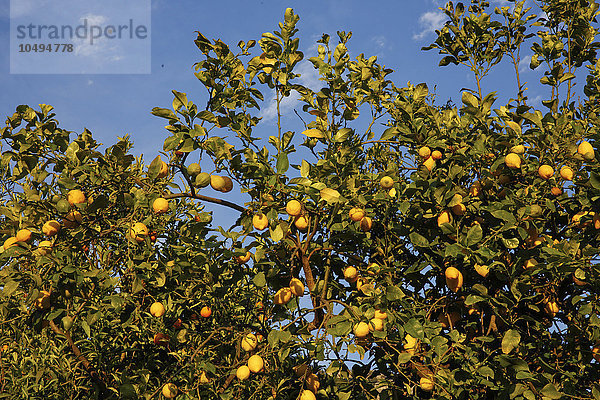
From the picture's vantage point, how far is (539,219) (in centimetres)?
345

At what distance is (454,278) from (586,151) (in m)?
1.33

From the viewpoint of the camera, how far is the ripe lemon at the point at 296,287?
3365 mm

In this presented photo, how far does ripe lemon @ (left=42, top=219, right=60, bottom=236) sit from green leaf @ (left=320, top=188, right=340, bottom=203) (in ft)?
5.54

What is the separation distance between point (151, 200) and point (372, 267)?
5.21ft

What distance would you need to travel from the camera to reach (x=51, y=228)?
3.15m

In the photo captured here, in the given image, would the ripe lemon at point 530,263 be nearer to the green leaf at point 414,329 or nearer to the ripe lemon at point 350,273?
the green leaf at point 414,329

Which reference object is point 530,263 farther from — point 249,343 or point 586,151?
point 249,343

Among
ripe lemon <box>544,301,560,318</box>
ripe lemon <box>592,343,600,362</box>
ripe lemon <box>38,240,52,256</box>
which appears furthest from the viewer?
ripe lemon <box>544,301,560,318</box>

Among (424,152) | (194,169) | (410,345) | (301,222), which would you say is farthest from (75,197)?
(424,152)

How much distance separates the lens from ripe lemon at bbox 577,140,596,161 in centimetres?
343

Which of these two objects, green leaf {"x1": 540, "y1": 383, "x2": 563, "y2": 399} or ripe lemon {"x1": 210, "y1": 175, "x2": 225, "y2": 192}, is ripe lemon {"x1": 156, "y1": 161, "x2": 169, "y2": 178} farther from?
green leaf {"x1": 540, "y1": 383, "x2": 563, "y2": 399}

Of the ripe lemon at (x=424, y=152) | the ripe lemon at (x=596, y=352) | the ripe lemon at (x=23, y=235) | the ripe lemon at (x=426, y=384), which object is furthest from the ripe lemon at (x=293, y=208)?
the ripe lemon at (x=596, y=352)

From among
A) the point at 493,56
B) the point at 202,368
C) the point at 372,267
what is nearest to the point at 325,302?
the point at 372,267

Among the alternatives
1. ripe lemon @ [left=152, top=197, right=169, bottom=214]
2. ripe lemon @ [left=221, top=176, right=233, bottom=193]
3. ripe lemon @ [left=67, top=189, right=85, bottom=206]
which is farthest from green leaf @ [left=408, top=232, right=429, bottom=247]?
ripe lemon @ [left=67, top=189, right=85, bottom=206]
